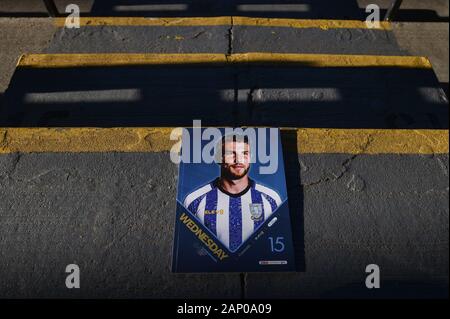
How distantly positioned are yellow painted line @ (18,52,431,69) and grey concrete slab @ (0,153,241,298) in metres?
0.90

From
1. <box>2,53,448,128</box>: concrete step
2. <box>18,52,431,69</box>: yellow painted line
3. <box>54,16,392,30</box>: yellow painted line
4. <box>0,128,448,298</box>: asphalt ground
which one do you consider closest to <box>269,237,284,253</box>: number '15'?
<box>0,128,448,298</box>: asphalt ground

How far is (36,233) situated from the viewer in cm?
212

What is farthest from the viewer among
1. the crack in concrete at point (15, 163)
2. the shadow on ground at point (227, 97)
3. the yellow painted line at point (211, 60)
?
the yellow painted line at point (211, 60)

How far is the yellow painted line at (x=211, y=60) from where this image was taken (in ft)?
9.68

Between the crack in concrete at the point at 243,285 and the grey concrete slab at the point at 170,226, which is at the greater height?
the grey concrete slab at the point at 170,226

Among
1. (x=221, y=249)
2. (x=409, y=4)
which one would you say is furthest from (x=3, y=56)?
(x=409, y=4)

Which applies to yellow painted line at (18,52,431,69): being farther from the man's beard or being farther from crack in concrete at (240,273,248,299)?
crack in concrete at (240,273,248,299)

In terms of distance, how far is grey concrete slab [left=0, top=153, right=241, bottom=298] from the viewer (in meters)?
1.97

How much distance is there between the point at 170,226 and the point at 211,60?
4.59 feet

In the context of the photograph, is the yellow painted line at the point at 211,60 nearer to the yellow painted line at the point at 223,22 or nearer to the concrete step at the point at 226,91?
the concrete step at the point at 226,91

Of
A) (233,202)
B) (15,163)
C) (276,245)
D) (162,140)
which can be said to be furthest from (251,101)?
(15,163)

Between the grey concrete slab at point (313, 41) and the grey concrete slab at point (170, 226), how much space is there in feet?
3.78

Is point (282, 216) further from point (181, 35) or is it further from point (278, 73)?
point (181, 35)

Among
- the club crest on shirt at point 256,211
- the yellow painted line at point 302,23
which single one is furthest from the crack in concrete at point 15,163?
the yellow painted line at point 302,23
